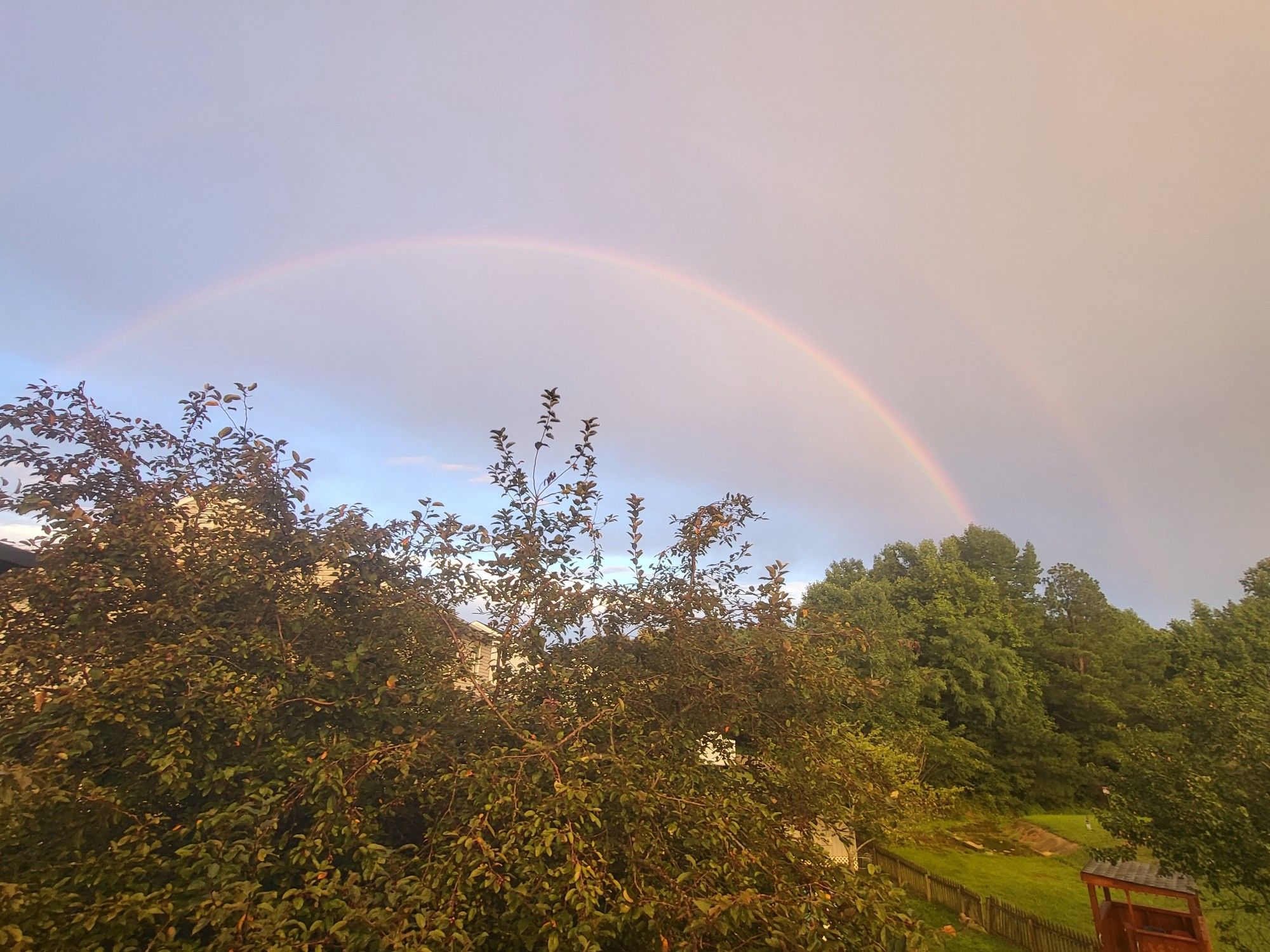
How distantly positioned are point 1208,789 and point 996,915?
7.79 meters

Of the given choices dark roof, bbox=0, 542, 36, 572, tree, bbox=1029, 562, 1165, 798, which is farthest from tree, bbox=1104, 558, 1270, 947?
tree, bbox=1029, 562, 1165, 798

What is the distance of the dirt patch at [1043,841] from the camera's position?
24.4 metres

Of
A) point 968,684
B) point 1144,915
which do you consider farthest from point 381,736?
point 968,684

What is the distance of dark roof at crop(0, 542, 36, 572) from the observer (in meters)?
7.64

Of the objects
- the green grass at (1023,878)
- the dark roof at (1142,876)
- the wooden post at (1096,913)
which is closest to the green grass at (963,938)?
the wooden post at (1096,913)

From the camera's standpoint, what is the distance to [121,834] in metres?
3.74

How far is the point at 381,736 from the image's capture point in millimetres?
4516

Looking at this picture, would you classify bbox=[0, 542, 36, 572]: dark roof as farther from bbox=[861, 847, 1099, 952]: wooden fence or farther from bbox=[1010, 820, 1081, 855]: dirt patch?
bbox=[1010, 820, 1081, 855]: dirt patch

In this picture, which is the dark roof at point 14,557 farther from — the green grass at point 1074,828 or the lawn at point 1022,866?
the green grass at point 1074,828

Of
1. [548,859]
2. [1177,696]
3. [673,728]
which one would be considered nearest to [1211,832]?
[1177,696]

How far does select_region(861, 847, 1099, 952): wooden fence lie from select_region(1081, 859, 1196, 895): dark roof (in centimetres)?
131

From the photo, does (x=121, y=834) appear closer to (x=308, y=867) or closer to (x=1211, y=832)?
(x=308, y=867)

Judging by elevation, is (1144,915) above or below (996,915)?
above

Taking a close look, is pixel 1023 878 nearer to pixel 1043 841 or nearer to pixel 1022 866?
pixel 1022 866
